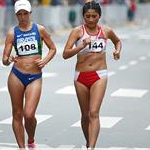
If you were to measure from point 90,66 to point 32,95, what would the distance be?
732 millimetres

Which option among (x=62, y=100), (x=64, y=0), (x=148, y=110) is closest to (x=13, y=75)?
(x=148, y=110)

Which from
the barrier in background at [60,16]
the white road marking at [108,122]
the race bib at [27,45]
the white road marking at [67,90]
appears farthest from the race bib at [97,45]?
the barrier in background at [60,16]

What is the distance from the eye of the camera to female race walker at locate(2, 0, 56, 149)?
9.30 meters

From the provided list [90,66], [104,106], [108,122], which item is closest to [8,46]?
[90,66]

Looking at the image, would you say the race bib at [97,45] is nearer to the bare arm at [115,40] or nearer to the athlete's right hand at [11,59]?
the bare arm at [115,40]

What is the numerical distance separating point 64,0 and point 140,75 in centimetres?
2484

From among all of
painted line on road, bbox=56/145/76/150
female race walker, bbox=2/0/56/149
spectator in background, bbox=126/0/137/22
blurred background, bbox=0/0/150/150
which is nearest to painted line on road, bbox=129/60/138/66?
blurred background, bbox=0/0/150/150

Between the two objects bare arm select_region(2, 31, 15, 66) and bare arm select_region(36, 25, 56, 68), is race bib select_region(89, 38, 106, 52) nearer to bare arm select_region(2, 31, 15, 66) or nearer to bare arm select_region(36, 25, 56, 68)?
bare arm select_region(36, 25, 56, 68)

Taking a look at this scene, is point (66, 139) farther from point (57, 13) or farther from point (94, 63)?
point (57, 13)

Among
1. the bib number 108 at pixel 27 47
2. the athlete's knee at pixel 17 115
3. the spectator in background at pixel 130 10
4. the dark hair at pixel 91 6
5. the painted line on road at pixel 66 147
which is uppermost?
the dark hair at pixel 91 6

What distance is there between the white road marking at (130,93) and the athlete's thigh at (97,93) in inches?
249

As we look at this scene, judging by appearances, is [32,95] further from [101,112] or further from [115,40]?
[101,112]

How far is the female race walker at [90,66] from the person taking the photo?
9188 mm

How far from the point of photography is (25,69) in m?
9.37
